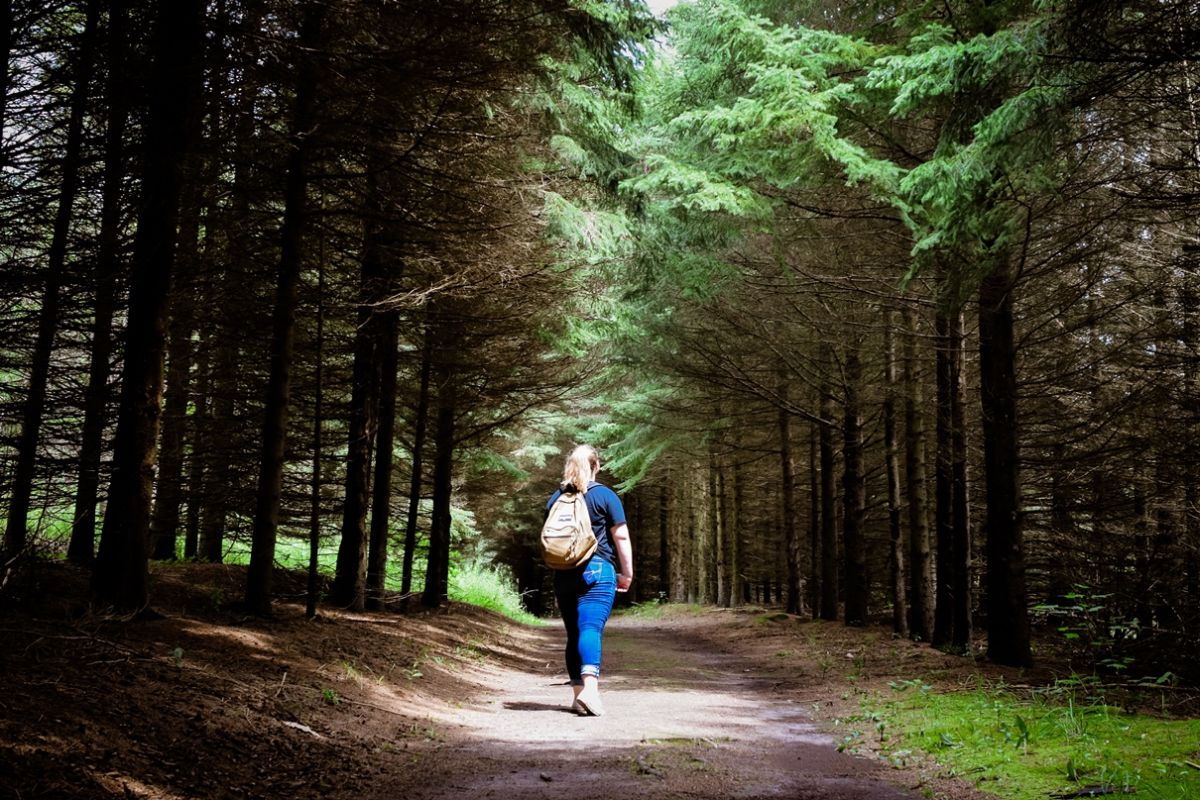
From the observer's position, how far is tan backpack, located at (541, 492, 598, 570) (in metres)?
6.28

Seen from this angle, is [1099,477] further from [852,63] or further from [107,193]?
[107,193]

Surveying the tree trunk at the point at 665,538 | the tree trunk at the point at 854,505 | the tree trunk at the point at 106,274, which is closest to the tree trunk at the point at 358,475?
the tree trunk at the point at 106,274

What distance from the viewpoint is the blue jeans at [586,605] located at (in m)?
6.29

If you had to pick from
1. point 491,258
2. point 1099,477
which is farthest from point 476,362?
point 1099,477

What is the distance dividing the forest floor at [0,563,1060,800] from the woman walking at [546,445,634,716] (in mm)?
368

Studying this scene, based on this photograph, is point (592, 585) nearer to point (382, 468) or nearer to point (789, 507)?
point (382, 468)

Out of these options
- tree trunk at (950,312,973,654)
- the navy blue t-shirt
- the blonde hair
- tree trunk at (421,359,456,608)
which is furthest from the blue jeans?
tree trunk at (421,359,456,608)

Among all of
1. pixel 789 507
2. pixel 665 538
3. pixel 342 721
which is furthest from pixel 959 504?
pixel 665 538

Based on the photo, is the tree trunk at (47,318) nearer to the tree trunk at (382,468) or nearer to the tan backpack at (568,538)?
the tree trunk at (382,468)

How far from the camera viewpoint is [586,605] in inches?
250

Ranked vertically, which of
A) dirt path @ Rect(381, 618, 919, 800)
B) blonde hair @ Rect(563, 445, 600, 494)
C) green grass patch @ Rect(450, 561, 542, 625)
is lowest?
green grass patch @ Rect(450, 561, 542, 625)

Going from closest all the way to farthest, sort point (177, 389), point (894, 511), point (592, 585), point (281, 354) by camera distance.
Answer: point (592, 585), point (281, 354), point (177, 389), point (894, 511)

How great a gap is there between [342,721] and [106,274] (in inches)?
204

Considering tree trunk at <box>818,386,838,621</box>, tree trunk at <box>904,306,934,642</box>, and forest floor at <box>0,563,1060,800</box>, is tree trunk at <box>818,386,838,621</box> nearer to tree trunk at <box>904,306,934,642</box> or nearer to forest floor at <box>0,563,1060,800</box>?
tree trunk at <box>904,306,934,642</box>
